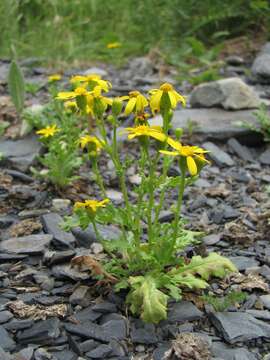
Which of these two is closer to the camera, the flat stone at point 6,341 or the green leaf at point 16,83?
the flat stone at point 6,341

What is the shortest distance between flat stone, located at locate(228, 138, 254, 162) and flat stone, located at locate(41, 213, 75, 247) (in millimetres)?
1552

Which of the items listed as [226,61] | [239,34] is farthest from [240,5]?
[226,61]

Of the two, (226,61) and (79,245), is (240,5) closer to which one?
(226,61)

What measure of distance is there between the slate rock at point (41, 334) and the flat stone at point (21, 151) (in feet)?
5.53

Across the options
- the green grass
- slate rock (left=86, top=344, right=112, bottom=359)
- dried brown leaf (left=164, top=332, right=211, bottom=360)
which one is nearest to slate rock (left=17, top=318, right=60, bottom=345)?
slate rock (left=86, top=344, right=112, bottom=359)

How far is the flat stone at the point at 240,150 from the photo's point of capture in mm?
4016

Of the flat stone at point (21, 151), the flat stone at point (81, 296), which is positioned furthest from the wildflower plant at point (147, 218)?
the flat stone at point (21, 151)

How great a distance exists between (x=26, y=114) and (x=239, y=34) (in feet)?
11.3

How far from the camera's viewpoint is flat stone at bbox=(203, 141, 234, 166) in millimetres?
3932

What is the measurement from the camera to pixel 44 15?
7391mm

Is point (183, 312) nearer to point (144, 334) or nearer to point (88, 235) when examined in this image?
point (144, 334)

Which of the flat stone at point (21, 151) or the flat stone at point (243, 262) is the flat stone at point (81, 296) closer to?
the flat stone at point (243, 262)

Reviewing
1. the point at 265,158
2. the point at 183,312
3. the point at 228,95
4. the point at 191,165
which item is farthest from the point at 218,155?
the point at 191,165

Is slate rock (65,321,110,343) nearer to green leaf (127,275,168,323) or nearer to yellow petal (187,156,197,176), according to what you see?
green leaf (127,275,168,323)
